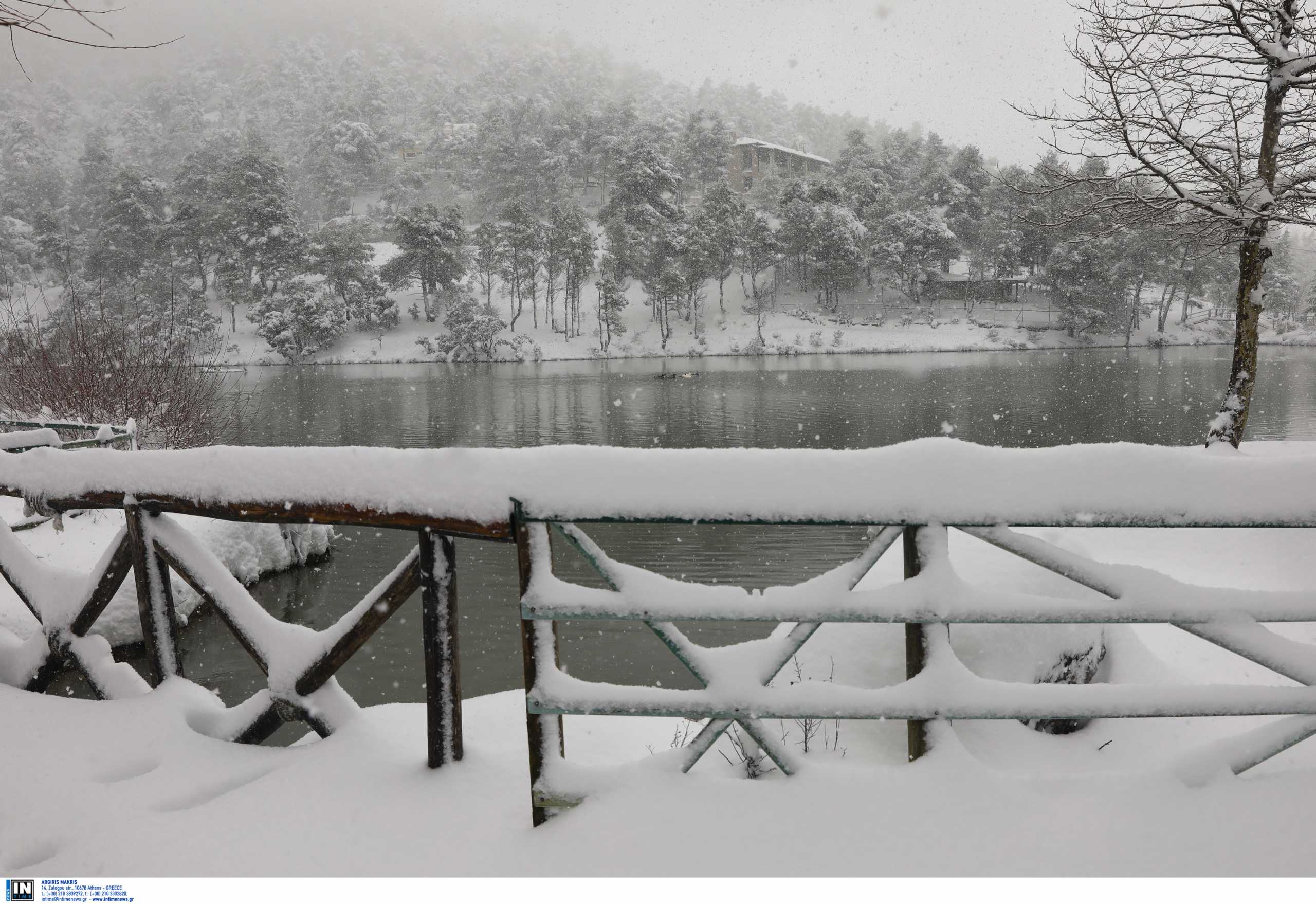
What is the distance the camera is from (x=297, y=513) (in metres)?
2.81

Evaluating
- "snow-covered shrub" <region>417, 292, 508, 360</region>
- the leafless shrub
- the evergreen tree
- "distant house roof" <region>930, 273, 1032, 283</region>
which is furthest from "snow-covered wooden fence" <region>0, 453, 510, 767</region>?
"distant house roof" <region>930, 273, 1032, 283</region>

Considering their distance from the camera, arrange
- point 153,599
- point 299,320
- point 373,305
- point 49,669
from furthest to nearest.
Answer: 1. point 373,305
2. point 299,320
3. point 49,669
4. point 153,599

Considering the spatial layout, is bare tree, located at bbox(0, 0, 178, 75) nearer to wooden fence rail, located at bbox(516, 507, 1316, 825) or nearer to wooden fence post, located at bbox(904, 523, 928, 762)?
wooden fence rail, located at bbox(516, 507, 1316, 825)

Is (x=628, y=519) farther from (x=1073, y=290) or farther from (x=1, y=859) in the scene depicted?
(x=1073, y=290)

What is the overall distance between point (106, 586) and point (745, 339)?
206 ft

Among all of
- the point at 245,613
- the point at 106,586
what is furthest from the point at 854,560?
the point at 106,586

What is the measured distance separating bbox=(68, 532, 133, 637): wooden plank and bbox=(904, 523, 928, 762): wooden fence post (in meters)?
3.13

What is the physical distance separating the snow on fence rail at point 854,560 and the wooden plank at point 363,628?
0.01 meters

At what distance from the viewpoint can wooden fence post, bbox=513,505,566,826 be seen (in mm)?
2465

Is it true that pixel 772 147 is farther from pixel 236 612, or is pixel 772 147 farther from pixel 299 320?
pixel 236 612

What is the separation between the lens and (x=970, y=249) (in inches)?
2859

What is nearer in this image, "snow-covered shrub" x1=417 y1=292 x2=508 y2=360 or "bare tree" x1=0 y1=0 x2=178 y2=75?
"bare tree" x1=0 y1=0 x2=178 y2=75

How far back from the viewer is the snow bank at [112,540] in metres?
8.73

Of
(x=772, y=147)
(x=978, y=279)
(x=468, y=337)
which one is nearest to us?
(x=468, y=337)
